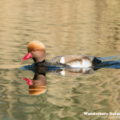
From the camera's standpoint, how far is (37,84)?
7988mm

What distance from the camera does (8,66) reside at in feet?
32.4

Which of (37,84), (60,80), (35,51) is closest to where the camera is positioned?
(37,84)

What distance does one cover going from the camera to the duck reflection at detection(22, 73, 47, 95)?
7.36 meters

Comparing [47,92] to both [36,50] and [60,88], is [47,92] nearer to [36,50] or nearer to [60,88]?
[60,88]

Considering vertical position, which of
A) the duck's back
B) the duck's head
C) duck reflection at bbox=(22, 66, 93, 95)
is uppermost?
the duck's head

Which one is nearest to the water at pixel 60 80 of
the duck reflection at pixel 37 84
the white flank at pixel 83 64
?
the duck reflection at pixel 37 84

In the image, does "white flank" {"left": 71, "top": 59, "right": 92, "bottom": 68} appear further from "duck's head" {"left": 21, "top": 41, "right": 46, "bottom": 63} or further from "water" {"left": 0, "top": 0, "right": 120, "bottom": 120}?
"duck's head" {"left": 21, "top": 41, "right": 46, "bottom": 63}

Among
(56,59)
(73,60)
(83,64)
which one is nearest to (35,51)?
(56,59)

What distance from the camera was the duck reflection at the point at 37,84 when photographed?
24.2ft

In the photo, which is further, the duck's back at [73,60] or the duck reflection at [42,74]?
the duck's back at [73,60]

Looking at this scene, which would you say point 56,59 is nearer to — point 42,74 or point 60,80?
point 42,74

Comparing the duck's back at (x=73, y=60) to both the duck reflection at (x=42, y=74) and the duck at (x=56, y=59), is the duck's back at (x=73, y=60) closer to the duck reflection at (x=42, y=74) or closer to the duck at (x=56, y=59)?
the duck at (x=56, y=59)

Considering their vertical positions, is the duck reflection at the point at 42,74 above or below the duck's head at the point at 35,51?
below

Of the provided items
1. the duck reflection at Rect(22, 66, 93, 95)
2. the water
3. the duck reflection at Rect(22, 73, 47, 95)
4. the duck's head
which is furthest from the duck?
the duck reflection at Rect(22, 73, 47, 95)
